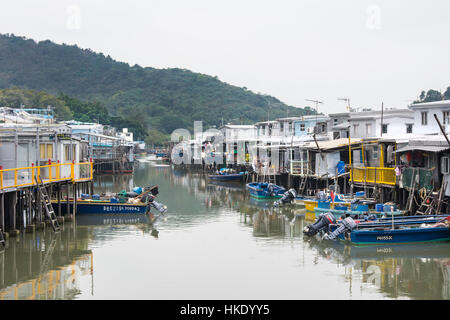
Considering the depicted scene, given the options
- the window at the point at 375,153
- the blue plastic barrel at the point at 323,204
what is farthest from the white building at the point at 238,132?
the blue plastic barrel at the point at 323,204

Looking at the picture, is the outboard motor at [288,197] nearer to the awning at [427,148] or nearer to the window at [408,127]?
the awning at [427,148]

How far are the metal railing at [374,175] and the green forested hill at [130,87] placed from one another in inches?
4786

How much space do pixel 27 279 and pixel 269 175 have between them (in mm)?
32315

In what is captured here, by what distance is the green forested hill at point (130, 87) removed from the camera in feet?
543

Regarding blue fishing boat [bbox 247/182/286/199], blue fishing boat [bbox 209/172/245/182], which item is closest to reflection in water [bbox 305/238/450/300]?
blue fishing boat [bbox 247/182/286/199]

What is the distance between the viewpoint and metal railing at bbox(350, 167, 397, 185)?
3294 centimetres

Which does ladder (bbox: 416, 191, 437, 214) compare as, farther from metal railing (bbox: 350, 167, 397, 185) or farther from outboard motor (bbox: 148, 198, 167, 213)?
outboard motor (bbox: 148, 198, 167, 213)

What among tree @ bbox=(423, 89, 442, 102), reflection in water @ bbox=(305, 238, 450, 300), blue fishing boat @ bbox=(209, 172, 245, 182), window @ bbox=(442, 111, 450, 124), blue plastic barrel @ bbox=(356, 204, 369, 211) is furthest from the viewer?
tree @ bbox=(423, 89, 442, 102)

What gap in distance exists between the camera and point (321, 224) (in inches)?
1040

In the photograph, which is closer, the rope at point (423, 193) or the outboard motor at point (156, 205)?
the rope at point (423, 193)

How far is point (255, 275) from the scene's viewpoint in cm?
2067

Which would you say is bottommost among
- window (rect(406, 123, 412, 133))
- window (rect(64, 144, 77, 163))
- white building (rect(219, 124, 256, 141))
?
window (rect(64, 144, 77, 163))

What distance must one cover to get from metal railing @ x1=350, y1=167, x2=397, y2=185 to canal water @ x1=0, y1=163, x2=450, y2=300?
5029mm

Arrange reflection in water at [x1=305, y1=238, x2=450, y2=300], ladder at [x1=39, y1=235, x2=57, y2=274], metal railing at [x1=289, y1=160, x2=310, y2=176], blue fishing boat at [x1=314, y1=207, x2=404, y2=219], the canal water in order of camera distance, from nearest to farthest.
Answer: the canal water → reflection in water at [x1=305, y1=238, x2=450, y2=300] → ladder at [x1=39, y1=235, x2=57, y2=274] → blue fishing boat at [x1=314, y1=207, x2=404, y2=219] → metal railing at [x1=289, y1=160, x2=310, y2=176]
